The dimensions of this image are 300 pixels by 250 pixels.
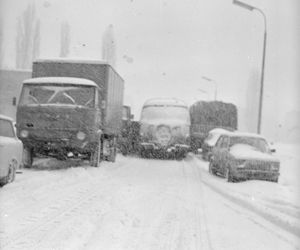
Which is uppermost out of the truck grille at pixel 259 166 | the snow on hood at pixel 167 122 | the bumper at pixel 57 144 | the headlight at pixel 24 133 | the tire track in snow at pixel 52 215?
the snow on hood at pixel 167 122

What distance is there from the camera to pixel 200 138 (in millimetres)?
32156

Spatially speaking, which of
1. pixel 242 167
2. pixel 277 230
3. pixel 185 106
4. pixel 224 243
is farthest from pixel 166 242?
pixel 185 106

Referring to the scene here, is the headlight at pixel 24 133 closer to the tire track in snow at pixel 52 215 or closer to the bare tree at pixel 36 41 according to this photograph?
the tire track in snow at pixel 52 215

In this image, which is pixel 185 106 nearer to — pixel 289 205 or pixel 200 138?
pixel 200 138

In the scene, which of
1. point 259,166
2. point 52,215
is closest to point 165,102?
point 259,166

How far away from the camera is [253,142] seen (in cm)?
1773

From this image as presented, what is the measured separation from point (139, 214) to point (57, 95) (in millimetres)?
7741

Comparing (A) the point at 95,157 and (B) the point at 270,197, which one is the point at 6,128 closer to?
(A) the point at 95,157

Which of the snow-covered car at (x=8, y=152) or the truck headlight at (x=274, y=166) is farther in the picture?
the truck headlight at (x=274, y=166)

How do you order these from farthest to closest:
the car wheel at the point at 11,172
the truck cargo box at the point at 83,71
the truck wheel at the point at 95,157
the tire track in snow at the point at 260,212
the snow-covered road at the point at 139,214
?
the truck cargo box at the point at 83,71 < the truck wheel at the point at 95,157 < the car wheel at the point at 11,172 < the tire track in snow at the point at 260,212 < the snow-covered road at the point at 139,214

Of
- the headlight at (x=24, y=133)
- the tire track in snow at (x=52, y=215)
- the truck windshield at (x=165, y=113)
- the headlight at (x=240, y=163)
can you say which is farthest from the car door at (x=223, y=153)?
the truck windshield at (x=165, y=113)

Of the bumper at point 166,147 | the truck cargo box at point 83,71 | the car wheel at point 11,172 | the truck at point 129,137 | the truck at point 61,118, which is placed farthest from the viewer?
the truck at point 129,137

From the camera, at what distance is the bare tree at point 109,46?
47594 mm

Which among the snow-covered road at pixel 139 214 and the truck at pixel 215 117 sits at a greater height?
the truck at pixel 215 117
